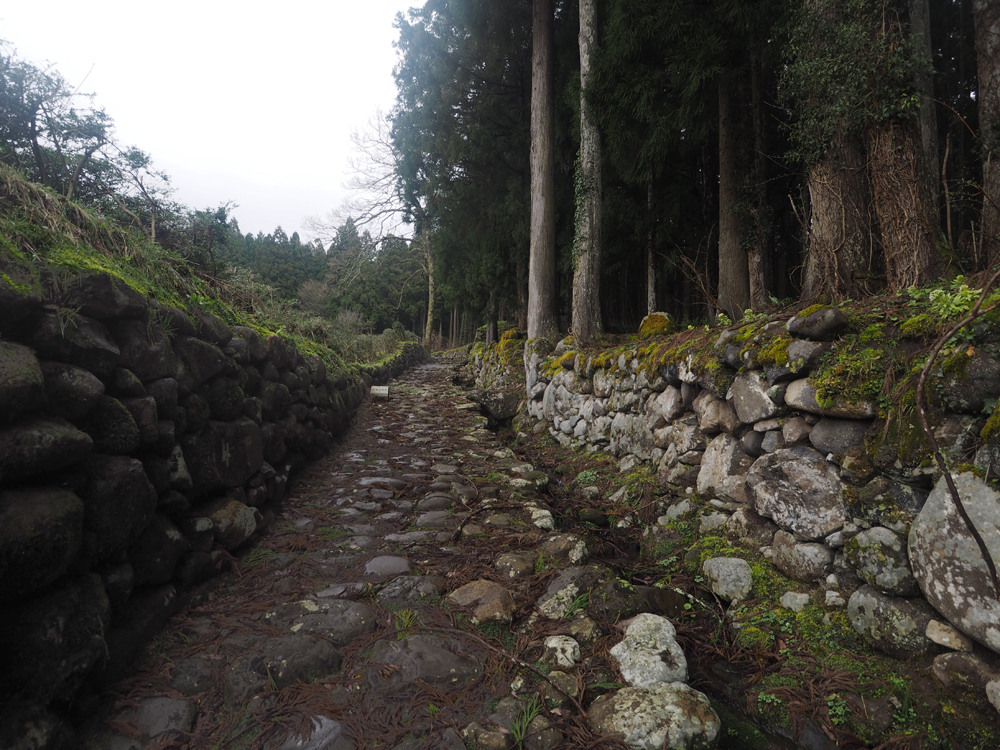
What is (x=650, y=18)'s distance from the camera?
567 centimetres

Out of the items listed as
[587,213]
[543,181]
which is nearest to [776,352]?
[587,213]

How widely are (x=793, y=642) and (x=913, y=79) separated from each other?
4.15 meters

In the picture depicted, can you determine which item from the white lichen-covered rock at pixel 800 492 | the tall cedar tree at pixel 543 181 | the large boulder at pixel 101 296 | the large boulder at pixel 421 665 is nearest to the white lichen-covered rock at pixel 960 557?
the white lichen-covered rock at pixel 800 492

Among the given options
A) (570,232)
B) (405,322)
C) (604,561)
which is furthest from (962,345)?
(405,322)

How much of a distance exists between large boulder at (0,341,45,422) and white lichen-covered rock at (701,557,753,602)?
3260 millimetres

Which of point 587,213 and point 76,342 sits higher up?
point 587,213

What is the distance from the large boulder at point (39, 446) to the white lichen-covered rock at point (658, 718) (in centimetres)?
221

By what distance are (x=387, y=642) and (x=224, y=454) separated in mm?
1742

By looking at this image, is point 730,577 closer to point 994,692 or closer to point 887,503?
point 887,503

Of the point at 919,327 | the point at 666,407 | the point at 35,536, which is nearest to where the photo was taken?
the point at 35,536

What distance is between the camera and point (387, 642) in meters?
2.12

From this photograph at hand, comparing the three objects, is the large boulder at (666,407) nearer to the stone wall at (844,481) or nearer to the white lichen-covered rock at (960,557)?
the stone wall at (844,481)

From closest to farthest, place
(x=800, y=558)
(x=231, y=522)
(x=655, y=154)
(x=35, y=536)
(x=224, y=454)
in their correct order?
(x=35, y=536)
(x=800, y=558)
(x=231, y=522)
(x=224, y=454)
(x=655, y=154)

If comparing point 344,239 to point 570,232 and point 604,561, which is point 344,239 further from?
point 604,561
